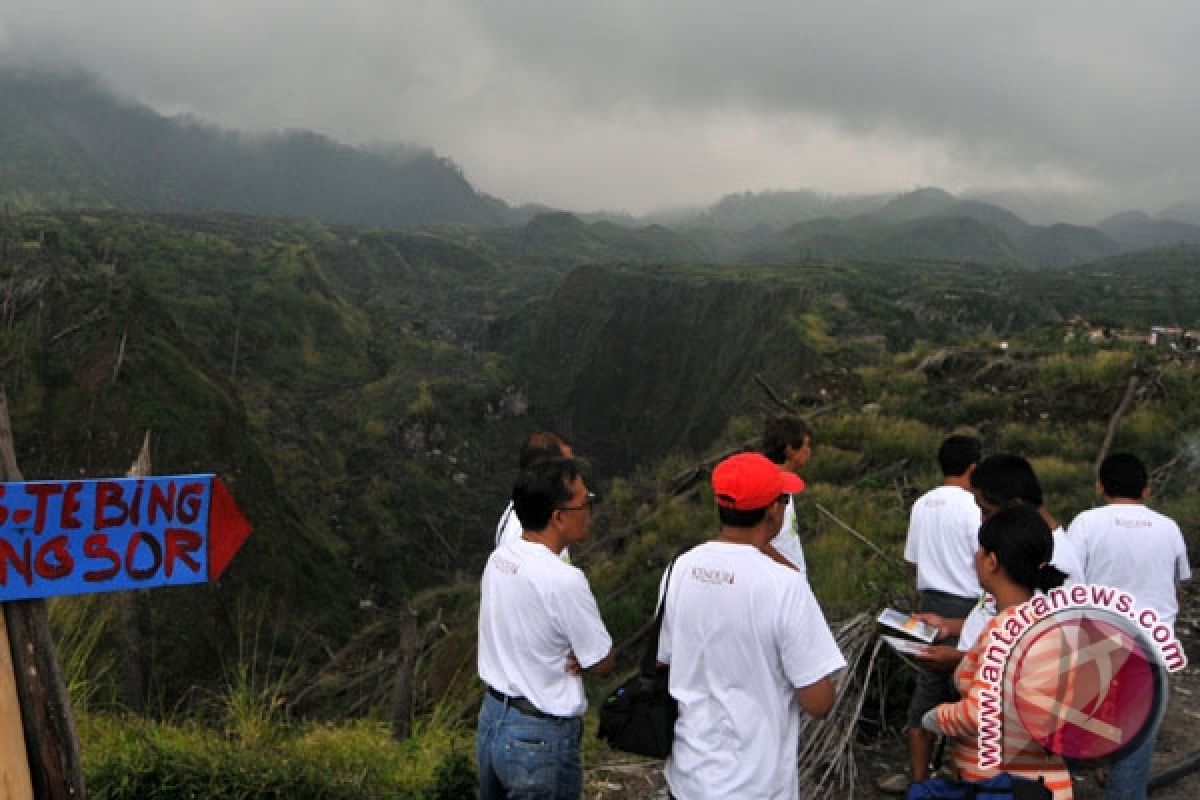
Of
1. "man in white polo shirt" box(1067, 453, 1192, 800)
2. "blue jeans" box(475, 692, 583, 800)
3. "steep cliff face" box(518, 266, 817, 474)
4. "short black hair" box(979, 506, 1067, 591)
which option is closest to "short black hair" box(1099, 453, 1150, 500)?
"man in white polo shirt" box(1067, 453, 1192, 800)

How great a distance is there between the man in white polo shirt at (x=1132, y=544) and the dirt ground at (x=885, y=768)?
1.71 feet

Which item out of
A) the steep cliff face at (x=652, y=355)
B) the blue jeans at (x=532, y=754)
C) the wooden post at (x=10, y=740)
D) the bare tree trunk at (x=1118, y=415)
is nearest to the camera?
the wooden post at (x=10, y=740)

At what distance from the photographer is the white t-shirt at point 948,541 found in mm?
4090

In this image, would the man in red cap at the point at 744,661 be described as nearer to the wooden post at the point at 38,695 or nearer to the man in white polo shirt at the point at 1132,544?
the wooden post at the point at 38,695

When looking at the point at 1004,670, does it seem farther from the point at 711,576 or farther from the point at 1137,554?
the point at 1137,554

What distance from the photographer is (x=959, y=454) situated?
13.9ft

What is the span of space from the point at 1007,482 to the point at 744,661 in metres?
1.85

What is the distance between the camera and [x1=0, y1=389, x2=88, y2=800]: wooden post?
2812 millimetres

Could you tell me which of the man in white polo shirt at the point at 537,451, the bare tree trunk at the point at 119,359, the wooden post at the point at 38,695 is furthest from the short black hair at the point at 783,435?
the bare tree trunk at the point at 119,359

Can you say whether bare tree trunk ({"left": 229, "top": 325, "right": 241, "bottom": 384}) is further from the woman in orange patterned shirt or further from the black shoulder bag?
the woman in orange patterned shirt

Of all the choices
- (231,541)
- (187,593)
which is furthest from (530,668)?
(187,593)

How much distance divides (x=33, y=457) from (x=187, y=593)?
5018 mm

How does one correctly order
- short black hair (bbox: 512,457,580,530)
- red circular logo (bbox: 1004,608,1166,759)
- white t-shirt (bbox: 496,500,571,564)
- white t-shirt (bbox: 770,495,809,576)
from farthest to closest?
white t-shirt (bbox: 770,495,809,576), white t-shirt (bbox: 496,500,571,564), short black hair (bbox: 512,457,580,530), red circular logo (bbox: 1004,608,1166,759)

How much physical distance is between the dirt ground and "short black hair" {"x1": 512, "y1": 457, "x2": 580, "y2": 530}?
2024mm
